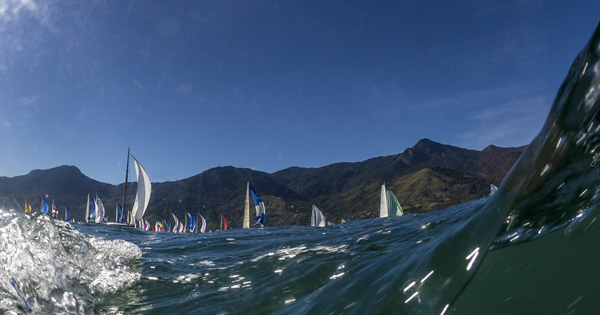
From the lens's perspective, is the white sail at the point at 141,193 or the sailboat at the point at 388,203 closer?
the sailboat at the point at 388,203

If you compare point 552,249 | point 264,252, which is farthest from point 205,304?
point 552,249

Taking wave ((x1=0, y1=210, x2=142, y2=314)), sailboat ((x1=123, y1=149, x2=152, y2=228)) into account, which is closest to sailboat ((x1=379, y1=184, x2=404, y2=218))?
sailboat ((x1=123, y1=149, x2=152, y2=228))

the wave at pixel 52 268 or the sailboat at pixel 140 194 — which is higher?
the sailboat at pixel 140 194

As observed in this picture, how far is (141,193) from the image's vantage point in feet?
138

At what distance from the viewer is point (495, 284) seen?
1.45 metres

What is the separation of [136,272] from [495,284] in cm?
450

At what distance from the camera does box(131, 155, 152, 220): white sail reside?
4103 centimetres

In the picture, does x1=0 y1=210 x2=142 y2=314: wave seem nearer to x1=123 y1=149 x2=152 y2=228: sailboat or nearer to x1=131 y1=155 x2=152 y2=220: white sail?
x1=123 y1=149 x2=152 y2=228: sailboat

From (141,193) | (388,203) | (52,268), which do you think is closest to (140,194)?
(141,193)

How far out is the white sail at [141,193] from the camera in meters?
41.0

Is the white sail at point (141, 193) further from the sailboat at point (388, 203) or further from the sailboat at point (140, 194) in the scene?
the sailboat at point (388, 203)

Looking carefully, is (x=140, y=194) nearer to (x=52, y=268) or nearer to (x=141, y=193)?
(x=141, y=193)

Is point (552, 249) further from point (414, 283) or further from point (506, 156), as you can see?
point (506, 156)

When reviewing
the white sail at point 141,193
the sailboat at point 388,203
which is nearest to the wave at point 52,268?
the sailboat at point 388,203
